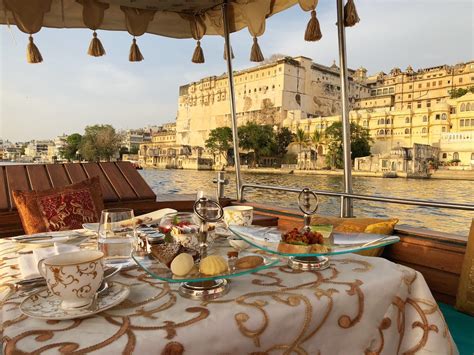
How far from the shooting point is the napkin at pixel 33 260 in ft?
3.03

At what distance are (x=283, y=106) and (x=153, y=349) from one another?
2013 inches

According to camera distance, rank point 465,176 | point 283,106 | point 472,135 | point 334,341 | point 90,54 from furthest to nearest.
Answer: point 283,106, point 472,135, point 465,176, point 90,54, point 334,341

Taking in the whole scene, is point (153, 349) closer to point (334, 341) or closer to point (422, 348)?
point (334, 341)

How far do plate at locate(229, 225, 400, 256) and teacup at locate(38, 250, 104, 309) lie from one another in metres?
0.46

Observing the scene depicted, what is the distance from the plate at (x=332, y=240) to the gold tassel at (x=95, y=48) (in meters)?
2.50

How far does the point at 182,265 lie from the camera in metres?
0.80

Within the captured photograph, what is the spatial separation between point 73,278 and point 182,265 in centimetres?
21

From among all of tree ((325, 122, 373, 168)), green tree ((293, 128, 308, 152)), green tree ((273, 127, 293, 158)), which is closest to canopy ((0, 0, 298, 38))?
tree ((325, 122, 373, 168))

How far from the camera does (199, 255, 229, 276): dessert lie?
2.60 feet

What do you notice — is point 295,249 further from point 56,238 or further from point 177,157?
point 177,157

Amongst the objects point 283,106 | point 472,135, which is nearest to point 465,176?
point 472,135

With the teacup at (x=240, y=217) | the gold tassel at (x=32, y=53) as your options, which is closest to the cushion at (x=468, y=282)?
the teacup at (x=240, y=217)

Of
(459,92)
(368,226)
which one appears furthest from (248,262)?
(459,92)

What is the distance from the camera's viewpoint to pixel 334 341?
0.84m
